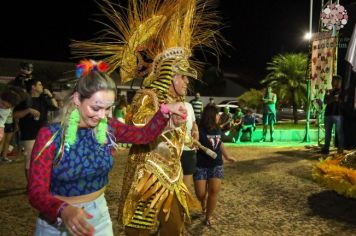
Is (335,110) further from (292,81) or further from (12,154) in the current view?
(292,81)

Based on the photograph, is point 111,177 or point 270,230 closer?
point 270,230

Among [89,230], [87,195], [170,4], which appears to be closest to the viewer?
[89,230]

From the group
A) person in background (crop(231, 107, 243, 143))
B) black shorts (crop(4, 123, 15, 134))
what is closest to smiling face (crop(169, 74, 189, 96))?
black shorts (crop(4, 123, 15, 134))

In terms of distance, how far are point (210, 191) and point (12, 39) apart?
36.1 m

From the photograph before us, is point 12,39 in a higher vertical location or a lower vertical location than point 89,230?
higher

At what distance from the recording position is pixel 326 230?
4.95 metres

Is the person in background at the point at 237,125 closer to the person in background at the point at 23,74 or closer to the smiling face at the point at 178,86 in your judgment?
the person in background at the point at 23,74

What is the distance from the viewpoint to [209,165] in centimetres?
521

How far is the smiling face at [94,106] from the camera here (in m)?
2.34

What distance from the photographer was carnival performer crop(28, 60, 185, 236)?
2189mm

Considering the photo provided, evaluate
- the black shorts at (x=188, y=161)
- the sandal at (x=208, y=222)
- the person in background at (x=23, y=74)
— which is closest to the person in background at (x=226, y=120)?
the person in background at (x=23, y=74)

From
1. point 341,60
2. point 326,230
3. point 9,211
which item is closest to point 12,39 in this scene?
point 341,60

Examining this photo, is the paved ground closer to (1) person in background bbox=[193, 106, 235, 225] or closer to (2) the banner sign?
(1) person in background bbox=[193, 106, 235, 225]

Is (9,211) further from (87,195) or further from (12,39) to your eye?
(12,39)
